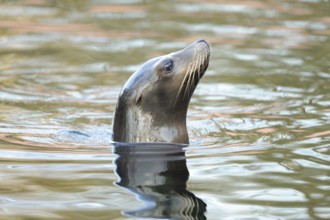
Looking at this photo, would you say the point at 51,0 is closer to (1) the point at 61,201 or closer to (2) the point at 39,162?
(2) the point at 39,162

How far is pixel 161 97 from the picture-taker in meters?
7.68

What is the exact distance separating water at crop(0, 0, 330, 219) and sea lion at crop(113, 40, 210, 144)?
0.68 ft

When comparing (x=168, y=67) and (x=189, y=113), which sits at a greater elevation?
(x=168, y=67)

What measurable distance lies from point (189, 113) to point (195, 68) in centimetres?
167

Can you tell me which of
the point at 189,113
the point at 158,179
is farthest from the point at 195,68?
the point at 189,113

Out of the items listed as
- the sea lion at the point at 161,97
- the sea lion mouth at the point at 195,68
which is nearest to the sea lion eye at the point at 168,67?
the sea lion at the point at 161,97

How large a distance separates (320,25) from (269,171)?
6860 millimetres

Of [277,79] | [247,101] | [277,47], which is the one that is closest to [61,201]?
[247,101]

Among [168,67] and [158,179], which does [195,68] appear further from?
[158,179]

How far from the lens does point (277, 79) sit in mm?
10516

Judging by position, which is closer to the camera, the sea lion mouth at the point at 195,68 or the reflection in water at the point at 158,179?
the reflection in water at the point at 158,179

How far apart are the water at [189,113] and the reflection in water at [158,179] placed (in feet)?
0.04

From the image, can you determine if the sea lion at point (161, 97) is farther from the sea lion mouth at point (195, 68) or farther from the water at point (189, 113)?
the water at point (189, 113)

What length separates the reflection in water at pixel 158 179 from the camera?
18.5 feet
